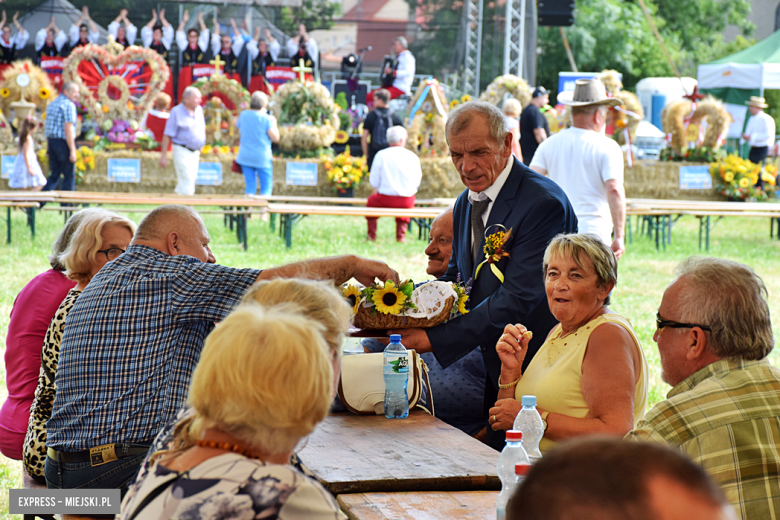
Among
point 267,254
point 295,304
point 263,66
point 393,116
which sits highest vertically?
point 263,66

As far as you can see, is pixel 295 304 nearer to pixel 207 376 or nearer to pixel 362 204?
pixel 207 376

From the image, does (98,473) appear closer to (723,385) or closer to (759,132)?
(723,385)

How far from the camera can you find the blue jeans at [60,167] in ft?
36.1

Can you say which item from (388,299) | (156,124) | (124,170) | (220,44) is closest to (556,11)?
(156,124)

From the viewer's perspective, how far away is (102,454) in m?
2.30

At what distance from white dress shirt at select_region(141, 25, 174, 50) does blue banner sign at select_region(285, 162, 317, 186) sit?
7.89 m

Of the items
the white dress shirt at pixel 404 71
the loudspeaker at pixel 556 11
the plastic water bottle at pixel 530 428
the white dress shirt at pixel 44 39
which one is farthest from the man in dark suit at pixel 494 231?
the white dress shirt at pixel 44 39

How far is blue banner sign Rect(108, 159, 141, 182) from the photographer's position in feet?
39.5

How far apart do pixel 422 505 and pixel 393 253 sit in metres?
7.42

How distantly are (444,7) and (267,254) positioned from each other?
46.5ft

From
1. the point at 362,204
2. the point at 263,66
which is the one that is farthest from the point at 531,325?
the point at 263,66

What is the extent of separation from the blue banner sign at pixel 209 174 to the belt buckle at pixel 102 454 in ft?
33.7

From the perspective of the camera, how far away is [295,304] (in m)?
1.42

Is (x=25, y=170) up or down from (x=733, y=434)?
up
